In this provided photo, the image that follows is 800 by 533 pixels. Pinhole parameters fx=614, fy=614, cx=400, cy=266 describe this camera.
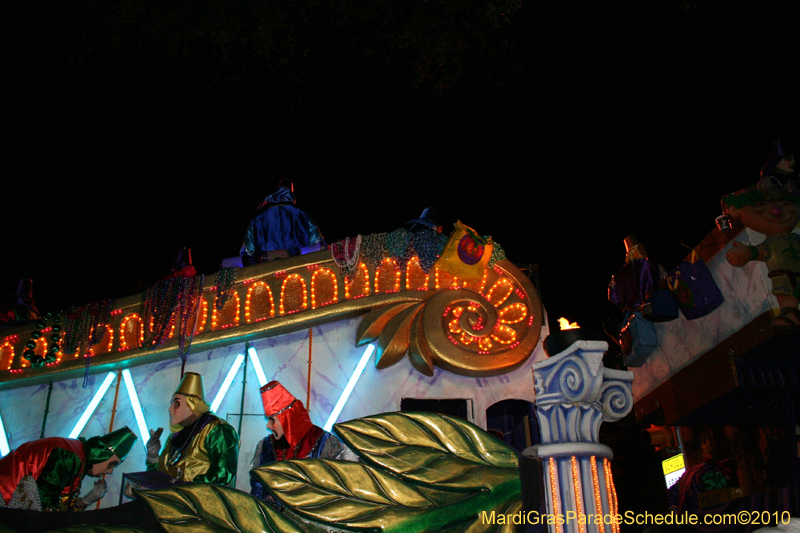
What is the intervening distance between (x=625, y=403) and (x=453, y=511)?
1.18 metres

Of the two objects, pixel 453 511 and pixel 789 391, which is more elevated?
pixel 789 391

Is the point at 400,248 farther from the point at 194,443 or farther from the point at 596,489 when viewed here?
the point at 596,489

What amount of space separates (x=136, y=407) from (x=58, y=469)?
32.1 inches

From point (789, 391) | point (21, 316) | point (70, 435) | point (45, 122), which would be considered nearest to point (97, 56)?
point (45, 122)

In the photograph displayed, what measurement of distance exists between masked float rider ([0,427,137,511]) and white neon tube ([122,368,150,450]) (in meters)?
0.24

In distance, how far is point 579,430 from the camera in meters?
2.85

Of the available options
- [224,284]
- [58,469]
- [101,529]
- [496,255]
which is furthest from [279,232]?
[101,529]

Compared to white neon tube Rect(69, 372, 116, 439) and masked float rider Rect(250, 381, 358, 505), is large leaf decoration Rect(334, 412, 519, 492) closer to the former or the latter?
masked float rider Rect(250, 381, 358, 505)

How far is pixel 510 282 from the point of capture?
16.3 ft

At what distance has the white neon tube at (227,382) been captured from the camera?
4.88 meters

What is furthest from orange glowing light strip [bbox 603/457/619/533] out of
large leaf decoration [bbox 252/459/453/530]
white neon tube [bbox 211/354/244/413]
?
white neon tube [bbox 211/354/244/413]

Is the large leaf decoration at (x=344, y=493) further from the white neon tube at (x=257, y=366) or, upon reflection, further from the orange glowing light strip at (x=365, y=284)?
the orange glowing light strip at (x=365, y=284)

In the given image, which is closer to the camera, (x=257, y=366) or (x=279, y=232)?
(x=257, y=366)

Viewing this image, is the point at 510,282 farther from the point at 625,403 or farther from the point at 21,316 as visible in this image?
the point at 21,316
